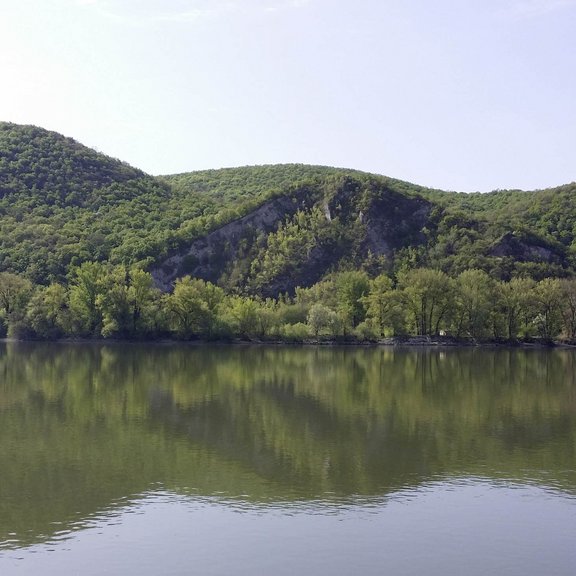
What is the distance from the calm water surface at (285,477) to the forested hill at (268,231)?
241 feet

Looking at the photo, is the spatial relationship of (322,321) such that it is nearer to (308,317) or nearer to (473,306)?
(308,317)

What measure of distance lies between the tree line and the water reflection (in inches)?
1338

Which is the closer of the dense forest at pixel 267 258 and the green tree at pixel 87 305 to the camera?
the dense forest at pixel 267 258

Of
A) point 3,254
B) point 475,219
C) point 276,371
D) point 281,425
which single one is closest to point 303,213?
point 475,219

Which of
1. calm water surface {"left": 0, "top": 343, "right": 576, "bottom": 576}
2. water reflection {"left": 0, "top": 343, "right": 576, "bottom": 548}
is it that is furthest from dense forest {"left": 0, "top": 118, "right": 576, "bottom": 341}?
calm water surface {"left": 0, "top": 343, "right": 576, "bottom": 576}

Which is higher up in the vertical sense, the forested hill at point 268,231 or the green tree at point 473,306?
the forested hill at point 268,231

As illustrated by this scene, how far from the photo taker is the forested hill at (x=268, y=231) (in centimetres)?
12788

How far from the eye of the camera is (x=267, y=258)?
443 feet

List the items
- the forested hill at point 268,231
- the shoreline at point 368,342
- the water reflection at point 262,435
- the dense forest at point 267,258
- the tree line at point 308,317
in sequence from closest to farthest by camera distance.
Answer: the water reflection at point 262,435, the shoreline at point 368,342, the tree line at point 308,317, the dense forest at point 267,258, the forested hill at point 268,231

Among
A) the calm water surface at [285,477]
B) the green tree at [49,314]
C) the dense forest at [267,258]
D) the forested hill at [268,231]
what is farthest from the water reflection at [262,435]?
the forested hill at [268,231]

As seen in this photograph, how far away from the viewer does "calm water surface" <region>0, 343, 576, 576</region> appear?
2050 centimetres

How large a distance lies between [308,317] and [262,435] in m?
70.0

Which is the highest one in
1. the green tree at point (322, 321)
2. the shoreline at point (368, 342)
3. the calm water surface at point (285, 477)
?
the green tree at point (322, 321)

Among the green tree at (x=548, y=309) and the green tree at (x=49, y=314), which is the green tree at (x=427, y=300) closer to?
the green tree at (x=548, y=309)
